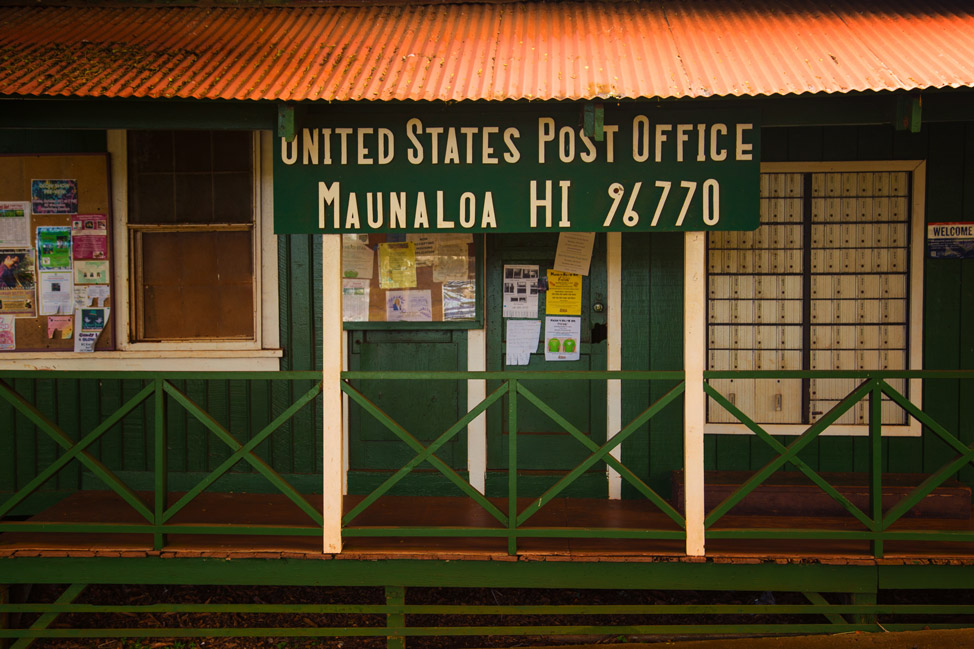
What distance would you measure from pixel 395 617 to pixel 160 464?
171cm

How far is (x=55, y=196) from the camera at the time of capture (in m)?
5.21

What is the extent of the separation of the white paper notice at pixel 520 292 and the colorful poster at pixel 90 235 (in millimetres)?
3140

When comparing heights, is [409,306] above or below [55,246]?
below

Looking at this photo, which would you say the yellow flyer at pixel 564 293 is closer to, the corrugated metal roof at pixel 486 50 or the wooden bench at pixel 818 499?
the wooden bench at pixel 818 499

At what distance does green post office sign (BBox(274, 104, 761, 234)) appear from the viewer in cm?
385

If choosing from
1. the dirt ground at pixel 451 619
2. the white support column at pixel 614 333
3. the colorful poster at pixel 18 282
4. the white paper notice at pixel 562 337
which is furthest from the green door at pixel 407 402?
the colorful poster at pixel 18 282

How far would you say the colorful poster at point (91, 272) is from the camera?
5.23 m

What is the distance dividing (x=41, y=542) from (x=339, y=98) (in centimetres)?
330

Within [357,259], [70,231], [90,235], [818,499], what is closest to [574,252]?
[357,259]

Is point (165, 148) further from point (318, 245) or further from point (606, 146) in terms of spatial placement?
point (606, 146)

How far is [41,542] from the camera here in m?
4.18

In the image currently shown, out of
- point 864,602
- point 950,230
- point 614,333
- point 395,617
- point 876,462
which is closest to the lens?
point 876,462

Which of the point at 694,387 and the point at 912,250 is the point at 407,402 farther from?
the point at 912,250

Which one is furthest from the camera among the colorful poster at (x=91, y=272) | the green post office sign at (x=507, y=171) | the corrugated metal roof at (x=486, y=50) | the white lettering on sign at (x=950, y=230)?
the colorful poster at (x=91, y=272)
